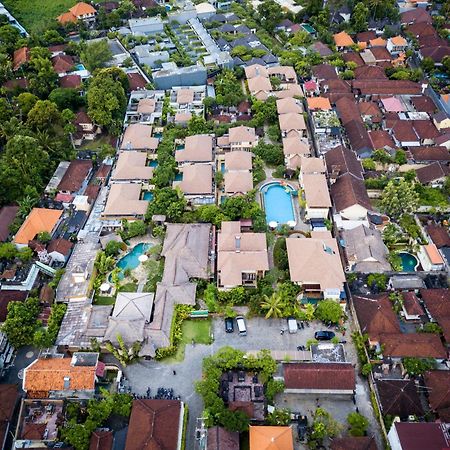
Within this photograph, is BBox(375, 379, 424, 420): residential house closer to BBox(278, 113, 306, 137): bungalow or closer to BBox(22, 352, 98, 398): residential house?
BBox(22, 352, 98, 398): residential house

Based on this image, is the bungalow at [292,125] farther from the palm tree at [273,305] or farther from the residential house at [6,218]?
the residential house at [6,218]

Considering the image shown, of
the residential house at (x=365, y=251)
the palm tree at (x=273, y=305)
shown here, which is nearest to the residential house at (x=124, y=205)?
the palm tree at (x=273, y=305)

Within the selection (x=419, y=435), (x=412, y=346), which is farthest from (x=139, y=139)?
(x=419, y=435)

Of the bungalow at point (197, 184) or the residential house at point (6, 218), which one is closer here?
the residential house at point (6, 218)

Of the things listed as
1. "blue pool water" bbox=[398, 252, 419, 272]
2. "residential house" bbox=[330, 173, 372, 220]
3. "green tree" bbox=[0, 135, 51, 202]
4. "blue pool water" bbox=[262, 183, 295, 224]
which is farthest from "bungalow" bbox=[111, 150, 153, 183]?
"blue pool water" bbox=[398, 252, 419, 272]

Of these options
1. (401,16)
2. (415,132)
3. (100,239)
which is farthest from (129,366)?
(401,16)
